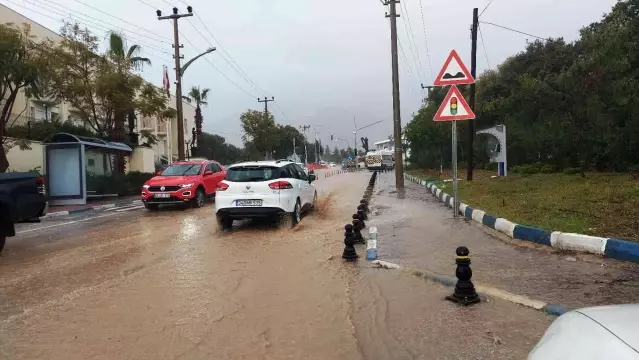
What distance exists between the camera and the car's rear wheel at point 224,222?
35.3ft

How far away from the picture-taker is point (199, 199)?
16109 millimetres

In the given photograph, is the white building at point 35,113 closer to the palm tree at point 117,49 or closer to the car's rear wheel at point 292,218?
the palm tree at point 117,49

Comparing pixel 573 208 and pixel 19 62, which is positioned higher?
pixel 19 62

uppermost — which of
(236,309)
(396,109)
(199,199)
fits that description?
(396,109)

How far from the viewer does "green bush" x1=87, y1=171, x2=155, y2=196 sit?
21.3 meters

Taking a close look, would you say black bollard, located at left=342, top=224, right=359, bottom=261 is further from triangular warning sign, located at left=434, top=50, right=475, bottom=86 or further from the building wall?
the building wall

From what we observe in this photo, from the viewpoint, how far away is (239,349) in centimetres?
404

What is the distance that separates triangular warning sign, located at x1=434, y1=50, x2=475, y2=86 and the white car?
3858 millimetres

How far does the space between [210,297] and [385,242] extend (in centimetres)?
388

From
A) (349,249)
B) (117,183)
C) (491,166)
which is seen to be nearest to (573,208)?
(349,249)

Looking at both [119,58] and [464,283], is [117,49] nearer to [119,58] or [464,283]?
[119,58]

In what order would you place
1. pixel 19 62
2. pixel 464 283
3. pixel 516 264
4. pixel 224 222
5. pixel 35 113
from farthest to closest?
1. pixel 35 113
2. pixel 19 62
3. pixel 224 222
4. pixel 516 264
5. pixel 464 283

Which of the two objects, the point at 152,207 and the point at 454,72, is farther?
the point at 152,207

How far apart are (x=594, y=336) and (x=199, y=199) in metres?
15.0
